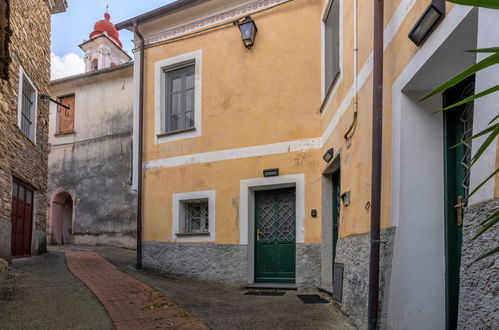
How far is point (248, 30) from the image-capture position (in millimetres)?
7898

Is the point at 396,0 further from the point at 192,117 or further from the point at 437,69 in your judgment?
the point at 192,117

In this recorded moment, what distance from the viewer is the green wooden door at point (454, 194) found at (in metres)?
3.25

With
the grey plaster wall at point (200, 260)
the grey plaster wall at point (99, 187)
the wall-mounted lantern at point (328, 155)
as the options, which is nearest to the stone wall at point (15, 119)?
the grey plaster wall at point (200, 260)

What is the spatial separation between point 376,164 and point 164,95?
6.22 m

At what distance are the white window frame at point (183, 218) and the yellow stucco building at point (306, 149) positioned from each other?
0.03 metres

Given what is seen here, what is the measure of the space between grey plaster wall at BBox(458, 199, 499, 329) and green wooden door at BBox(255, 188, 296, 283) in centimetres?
510

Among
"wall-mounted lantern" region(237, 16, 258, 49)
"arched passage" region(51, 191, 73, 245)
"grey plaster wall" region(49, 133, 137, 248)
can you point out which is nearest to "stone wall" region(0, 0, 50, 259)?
"grey plaster wall" region(49, 133, 137, 248)

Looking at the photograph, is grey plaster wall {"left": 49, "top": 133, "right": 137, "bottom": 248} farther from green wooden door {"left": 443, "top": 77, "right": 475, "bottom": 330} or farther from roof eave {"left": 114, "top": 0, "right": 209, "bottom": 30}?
green wooden door {"left": 443, "top": 77, "right": 475, "bottom": 330}

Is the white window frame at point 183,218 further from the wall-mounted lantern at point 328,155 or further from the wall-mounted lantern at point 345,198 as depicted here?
the wall-mounted lantern at point 345,198

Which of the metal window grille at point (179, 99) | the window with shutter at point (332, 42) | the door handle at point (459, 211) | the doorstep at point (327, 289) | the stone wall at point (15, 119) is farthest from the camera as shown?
the metal window grille at point (179, 99)

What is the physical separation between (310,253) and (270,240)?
92 centimetres

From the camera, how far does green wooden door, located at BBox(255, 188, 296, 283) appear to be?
745 cm

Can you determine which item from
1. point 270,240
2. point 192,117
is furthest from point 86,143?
point 270,240

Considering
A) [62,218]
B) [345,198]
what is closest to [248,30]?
[345,198]
